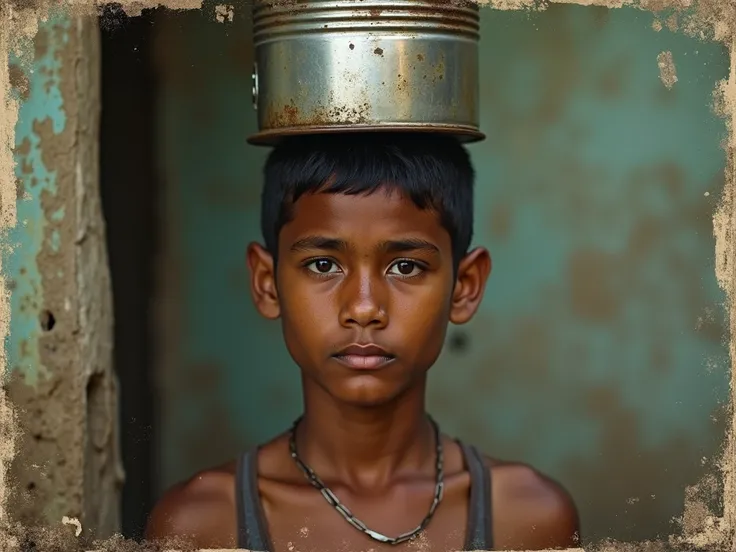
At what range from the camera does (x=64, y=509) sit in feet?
8.16

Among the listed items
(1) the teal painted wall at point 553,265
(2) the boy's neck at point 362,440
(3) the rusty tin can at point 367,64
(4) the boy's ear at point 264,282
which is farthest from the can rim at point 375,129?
(1) the teal painted wall at point 553,265

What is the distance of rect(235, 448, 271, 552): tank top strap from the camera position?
2.47m

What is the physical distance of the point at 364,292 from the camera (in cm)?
231

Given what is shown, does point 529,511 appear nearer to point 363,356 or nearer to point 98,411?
point 363,356

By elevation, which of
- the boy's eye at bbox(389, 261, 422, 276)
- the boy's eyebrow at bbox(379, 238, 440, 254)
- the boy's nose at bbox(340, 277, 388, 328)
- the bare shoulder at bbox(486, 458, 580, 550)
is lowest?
the bare shoulder at bbox(486, 458, 580, 550)

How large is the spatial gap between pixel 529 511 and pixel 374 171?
0.86m

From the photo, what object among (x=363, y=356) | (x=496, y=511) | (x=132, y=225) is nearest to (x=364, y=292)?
(x=363, y=356)

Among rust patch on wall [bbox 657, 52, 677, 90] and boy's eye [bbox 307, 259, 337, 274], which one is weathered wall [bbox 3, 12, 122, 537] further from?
rust patch on wall [bbox 657, 52, 677, 90]

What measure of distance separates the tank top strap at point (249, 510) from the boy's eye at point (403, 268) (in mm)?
566

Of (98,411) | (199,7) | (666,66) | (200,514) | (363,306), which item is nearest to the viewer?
(363,306)

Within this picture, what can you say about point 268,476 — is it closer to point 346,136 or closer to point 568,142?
point 346,136

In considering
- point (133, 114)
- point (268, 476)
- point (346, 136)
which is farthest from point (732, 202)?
point (133, 114)

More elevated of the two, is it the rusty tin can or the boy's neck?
the rusty tin can

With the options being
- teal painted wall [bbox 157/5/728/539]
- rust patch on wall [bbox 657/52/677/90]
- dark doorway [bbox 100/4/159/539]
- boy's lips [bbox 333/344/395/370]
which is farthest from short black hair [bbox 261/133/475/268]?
teal painted wall [bbox 157/5/728/539]
